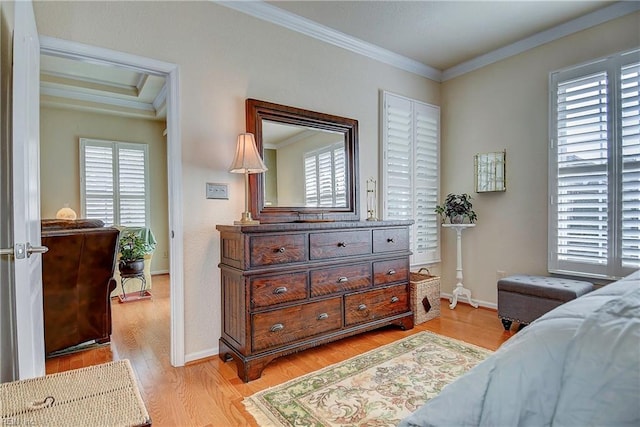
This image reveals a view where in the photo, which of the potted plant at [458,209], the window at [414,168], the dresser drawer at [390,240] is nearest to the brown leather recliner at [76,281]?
the dresser drawer at [390,240]

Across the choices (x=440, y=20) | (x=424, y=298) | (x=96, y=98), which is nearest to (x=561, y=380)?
(x=424, y=298)

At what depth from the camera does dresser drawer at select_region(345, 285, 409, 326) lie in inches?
105

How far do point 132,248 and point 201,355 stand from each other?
8.30ft

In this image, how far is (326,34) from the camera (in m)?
3.05

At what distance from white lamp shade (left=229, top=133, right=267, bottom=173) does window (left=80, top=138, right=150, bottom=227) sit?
422cm

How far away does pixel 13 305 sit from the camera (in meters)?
1.69

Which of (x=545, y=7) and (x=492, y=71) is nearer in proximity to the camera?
(x=545, y=7)

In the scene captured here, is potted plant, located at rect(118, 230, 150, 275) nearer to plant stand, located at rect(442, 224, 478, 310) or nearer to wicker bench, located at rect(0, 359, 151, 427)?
wicker bench, located at rect(0, 359, 151, 427)

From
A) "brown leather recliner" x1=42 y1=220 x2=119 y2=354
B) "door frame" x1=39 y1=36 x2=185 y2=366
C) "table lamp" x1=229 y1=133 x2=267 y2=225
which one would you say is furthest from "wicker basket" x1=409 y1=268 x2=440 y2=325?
"brown leather recliner" x1=42 y1=220 x2=119 y2=354

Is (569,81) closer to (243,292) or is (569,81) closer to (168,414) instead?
(243,292)

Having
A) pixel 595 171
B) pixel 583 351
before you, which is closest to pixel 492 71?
pixel 595 171

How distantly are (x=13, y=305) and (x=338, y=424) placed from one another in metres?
1.74

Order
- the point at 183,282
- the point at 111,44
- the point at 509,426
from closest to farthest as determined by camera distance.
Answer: the point at 509,426
the point at 111,44
the point at 183,282

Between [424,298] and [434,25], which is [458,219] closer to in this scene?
[424,298]
